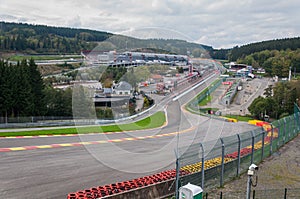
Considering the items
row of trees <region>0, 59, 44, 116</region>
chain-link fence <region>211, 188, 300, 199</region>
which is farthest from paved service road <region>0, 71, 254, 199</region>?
row of trees <region>0, 59, 44, 116</region>

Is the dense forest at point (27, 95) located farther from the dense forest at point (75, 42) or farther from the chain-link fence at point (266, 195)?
the chain-link fence at point (266, 195)

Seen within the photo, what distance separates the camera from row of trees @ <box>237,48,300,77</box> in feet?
318

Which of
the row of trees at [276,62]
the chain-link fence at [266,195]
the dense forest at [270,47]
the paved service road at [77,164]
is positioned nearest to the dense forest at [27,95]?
the paved service road at [77,164]

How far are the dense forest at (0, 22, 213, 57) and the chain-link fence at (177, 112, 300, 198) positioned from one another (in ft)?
9.87

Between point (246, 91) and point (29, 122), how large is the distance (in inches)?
2314

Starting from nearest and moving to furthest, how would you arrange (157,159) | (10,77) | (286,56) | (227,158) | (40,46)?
(227,158) < (157,159) < (10,77) < (286,56) < (40,46)

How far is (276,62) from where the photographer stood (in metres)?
99.8

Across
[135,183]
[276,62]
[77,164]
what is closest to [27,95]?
[77,164]

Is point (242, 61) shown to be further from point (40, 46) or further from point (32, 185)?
point (32, 185)

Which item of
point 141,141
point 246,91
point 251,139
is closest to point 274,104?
point 246,91

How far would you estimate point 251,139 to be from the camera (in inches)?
476

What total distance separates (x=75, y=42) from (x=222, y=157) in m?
130

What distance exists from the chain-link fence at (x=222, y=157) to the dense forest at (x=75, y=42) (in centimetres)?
301

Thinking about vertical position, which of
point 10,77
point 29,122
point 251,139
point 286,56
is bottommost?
point 29,122
